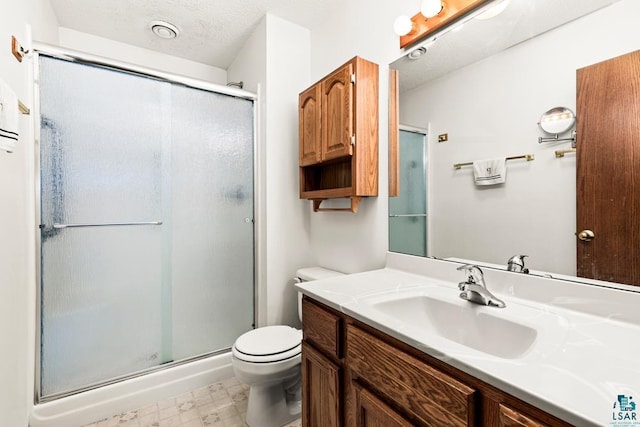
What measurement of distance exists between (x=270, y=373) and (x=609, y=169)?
1.52 m

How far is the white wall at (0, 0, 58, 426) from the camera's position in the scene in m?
1.14

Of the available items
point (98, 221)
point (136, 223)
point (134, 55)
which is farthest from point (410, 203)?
point (134, 55)

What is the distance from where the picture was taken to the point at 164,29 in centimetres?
212

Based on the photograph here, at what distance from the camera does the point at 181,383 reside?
1.82 m

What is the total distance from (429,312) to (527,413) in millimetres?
566

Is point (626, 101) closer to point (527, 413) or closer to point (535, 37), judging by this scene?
point (535, 37)

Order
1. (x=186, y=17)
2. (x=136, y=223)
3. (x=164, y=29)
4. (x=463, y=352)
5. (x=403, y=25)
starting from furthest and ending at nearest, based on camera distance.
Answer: (x=164, y=29) → (x=186, y=17) → (x=136, y=223) → (x=403, y=25) → (x=463, y=352)

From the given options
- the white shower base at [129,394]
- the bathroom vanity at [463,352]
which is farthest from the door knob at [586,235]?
the white shower base at [129,394]

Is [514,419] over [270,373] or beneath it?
over

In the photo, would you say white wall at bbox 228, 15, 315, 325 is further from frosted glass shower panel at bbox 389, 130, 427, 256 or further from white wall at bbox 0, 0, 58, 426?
white wall at bbox 0, 0, 58, 426

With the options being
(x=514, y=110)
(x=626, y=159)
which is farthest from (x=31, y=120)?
(x=626, y=159)

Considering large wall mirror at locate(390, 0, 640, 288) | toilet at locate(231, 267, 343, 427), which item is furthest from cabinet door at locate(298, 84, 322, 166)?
toilet at locate(231, 267, 343, 427)

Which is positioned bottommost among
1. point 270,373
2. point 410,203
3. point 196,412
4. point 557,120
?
point 196,412

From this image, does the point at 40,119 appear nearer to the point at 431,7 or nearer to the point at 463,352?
the point at 431,7
